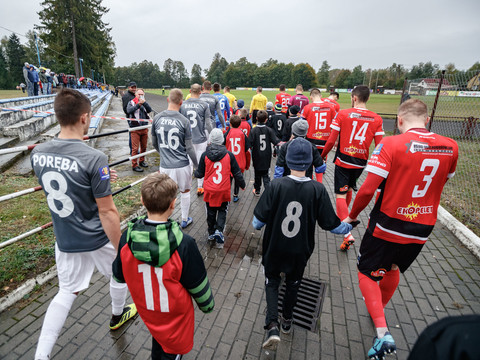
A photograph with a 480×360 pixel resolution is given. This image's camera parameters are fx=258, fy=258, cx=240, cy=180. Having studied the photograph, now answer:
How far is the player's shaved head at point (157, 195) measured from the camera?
181cm

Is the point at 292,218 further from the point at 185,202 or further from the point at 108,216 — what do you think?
the point at 185,202

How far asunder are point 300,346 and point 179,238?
1982 mm

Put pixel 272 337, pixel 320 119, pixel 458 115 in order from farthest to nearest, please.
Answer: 1. pixel 458 115
2. pixel 320 119
3. pixel 272 337

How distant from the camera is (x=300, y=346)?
2758 millimetres

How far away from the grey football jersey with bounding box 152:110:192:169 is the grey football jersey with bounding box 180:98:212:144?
1676 mm

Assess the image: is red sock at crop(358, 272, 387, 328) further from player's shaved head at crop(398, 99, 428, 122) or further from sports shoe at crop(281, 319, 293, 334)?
player's shaved head at crop(398, 99, 428, 122)

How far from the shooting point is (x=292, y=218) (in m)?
2.56

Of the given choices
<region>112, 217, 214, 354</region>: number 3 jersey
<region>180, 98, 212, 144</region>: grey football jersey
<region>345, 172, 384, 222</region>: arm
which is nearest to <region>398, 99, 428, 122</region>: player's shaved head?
<region>345, 172, 384, 222</region>: arm

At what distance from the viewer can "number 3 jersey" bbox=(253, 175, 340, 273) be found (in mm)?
2504

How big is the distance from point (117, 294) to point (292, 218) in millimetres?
1967

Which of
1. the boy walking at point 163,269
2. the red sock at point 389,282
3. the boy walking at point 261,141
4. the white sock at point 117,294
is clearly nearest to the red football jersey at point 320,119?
the boy walking at point 261,141

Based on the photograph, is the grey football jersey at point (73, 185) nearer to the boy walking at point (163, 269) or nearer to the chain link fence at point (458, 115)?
the boy walking at point (163, 269)

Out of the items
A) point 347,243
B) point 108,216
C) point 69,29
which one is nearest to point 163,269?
point 108,216

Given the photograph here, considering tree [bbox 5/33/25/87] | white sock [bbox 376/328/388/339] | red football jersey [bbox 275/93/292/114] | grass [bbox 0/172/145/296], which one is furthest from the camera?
tree [bbox 5/33/25/87]
